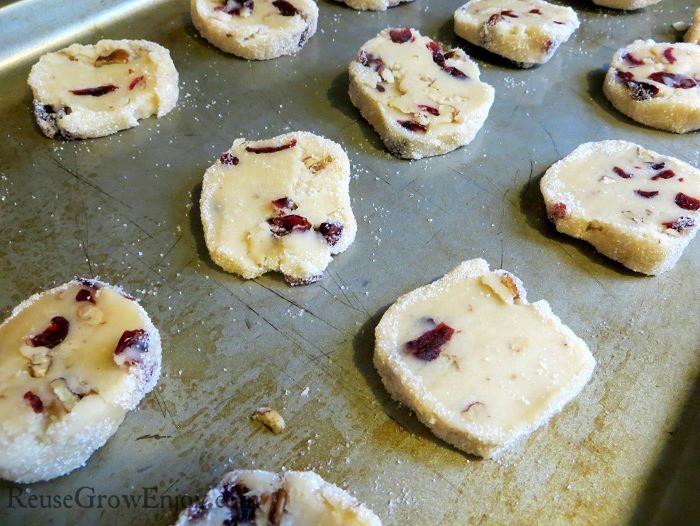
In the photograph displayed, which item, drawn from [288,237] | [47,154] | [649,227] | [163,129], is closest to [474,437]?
[288,237]

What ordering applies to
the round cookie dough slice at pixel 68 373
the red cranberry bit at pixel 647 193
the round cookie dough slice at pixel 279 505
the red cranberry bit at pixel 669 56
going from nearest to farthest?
the round cookie dough slice at pixel 279 505
the round cookie dough slice at pixel 68 373
the red cranberry bit at pixel 647 193
the red cranberry bit at pixel 669 56

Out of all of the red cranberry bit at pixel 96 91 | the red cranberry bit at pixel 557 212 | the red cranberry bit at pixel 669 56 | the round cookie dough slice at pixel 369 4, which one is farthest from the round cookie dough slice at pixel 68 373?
the red cranberry bit at pixel 669 56

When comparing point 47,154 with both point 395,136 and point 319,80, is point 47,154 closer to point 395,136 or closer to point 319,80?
point 319,80

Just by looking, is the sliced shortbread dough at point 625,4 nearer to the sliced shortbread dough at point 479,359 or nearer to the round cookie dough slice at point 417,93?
the round cookie dough slice at point 417,93

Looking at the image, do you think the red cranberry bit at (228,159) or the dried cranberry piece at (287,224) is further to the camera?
the red cranberry bit at (228,159)

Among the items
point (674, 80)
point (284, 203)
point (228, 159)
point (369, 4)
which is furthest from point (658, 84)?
point (228, 159)

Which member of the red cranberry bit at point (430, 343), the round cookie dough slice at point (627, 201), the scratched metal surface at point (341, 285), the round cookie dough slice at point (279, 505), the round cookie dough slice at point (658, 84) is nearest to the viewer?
the round cookie dough slice at point (279, 505)

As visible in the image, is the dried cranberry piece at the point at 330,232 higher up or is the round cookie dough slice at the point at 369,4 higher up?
the round cookie dough slice at the point at 369,4
